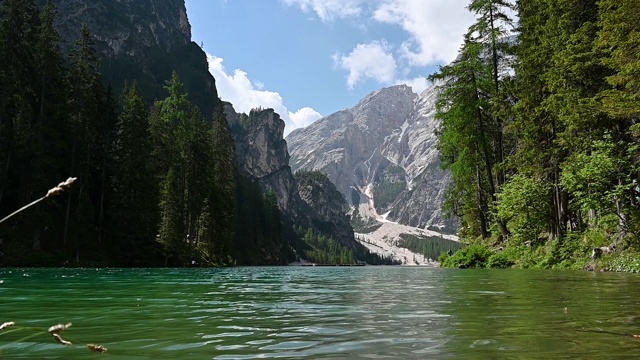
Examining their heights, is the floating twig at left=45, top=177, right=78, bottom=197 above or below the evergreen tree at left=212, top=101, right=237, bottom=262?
below

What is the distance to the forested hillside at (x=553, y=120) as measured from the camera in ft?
71.7

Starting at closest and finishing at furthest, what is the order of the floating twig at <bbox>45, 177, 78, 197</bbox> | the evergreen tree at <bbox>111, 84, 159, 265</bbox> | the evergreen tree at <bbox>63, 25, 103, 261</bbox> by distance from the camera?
the floating twig at <bbox>45, 177, 78, 197</bbox> < the evergreen tree at <bbox>63, 25, 103, 261</bbox> < the evergreen tree at <bbox>111, 84, 159, 265</bbox>

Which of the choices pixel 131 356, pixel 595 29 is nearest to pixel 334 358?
pixel 131 356

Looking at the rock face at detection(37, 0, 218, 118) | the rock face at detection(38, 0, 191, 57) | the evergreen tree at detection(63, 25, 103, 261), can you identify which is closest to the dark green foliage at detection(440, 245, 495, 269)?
the evergreen tree at detection(63, 25, 103, 261)

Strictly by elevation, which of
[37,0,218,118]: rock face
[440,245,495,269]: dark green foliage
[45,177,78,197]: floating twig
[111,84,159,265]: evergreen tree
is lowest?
[440,245,495,269]: dark green foliage

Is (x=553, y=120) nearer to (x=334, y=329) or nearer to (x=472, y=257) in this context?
(x=472, y=257)

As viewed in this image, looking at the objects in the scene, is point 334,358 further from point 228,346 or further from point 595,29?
point 595,29

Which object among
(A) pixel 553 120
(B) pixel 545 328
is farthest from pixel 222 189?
(B) pixel 545 328

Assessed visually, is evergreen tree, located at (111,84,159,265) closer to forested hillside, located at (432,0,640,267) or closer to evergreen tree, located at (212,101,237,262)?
evergreen tree, located at (212,101,237,262)

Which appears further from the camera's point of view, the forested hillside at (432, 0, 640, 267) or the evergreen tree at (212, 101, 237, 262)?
the evergreen tree at (212, 101, 237, 262)

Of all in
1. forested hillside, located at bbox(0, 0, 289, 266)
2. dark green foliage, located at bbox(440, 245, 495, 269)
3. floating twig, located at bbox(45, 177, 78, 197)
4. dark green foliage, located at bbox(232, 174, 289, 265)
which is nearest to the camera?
floating twig, located at bbox(45, 177, 78, 197)

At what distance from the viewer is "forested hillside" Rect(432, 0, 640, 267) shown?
861 inches

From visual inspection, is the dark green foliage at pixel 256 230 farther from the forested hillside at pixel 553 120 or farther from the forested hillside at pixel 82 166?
the forested hillside at pixel 553 120

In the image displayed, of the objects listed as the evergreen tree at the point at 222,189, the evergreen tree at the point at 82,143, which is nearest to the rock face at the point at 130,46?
the evergreen tree at the point at 222,189
